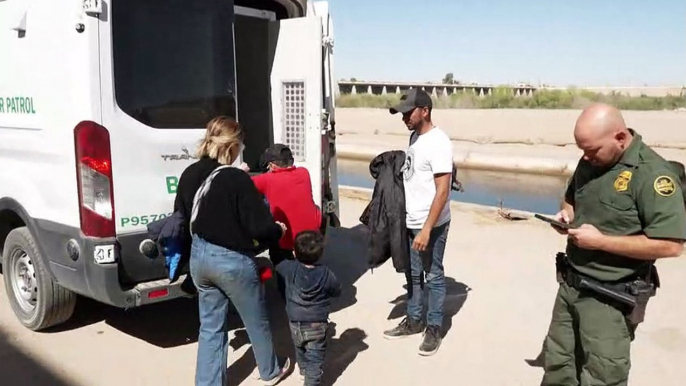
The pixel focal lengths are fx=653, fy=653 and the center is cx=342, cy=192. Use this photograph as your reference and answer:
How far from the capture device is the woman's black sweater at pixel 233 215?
3.58 metres

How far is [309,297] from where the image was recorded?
3.87 m

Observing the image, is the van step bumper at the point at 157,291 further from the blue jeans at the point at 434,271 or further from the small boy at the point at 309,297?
the blue jeans at the point at 434,271

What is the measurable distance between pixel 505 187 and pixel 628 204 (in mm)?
14113

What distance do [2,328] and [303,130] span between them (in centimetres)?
282

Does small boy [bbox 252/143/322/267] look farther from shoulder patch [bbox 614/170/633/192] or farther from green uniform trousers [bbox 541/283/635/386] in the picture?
shoulder patch [bbox 614/170/633/192]

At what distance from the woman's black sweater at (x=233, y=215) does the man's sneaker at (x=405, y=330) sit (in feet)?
5.48

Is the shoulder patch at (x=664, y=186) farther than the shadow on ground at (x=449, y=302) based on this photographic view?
No

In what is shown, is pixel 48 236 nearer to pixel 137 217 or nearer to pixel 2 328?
pixel 137 217

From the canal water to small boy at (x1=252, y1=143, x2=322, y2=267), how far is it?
8.63 m

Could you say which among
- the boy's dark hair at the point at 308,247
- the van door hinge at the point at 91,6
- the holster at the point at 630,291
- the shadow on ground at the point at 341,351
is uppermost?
the van door hinge at the point at 91,6

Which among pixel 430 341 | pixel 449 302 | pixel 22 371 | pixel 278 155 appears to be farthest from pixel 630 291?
pixel 22 371

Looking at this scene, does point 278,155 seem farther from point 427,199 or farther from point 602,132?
point 602,132

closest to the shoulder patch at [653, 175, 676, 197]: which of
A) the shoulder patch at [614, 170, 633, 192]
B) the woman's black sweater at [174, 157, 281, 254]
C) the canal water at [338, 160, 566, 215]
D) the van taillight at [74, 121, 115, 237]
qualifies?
the shoulder patch at [614, 170, 633, 192]

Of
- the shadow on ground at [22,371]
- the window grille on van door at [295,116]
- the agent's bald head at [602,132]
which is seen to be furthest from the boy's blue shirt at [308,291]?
the window grille on van door at [295,116]
